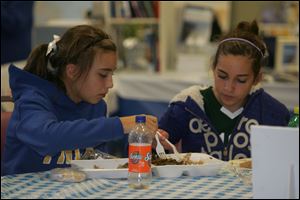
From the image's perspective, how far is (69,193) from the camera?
1.30 metres

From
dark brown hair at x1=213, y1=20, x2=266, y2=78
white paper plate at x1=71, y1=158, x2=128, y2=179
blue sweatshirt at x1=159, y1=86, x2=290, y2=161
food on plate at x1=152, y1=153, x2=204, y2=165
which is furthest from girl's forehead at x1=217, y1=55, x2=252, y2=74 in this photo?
white paper plate at x1=71, y1=158, x2=128, y2=179

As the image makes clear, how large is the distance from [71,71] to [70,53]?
60 mm

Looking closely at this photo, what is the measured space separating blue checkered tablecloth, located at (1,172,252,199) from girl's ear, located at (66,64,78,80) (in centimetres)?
45

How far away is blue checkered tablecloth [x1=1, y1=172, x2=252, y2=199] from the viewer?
1292 millimetres

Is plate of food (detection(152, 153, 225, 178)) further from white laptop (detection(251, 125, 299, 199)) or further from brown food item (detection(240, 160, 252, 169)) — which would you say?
white laptop (detection(251, 125, 299, 199))

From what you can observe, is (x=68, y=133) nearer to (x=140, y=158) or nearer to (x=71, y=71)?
(x=140, y=158)

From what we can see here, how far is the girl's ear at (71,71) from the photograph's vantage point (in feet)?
6.04

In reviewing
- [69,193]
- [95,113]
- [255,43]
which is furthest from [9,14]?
[69,193]

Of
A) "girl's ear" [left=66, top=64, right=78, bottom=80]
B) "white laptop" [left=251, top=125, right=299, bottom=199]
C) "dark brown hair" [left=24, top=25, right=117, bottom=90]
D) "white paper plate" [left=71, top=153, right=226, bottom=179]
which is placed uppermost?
"dark brown hair" [left=24, top=25, right=117, bottom=90]

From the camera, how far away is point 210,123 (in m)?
2.07

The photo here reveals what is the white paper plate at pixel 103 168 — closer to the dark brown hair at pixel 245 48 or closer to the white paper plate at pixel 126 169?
the white paper plate at pixel 126 169

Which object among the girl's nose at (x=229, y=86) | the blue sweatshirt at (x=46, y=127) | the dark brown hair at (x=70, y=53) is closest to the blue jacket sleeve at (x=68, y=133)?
the blue sweatshirt at (x=46, y=127)

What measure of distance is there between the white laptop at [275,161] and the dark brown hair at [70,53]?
31.4 inches

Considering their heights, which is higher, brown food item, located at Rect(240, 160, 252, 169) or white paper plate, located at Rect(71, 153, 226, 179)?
white paper plate, located at Rect(71, 153, 226, 179)
